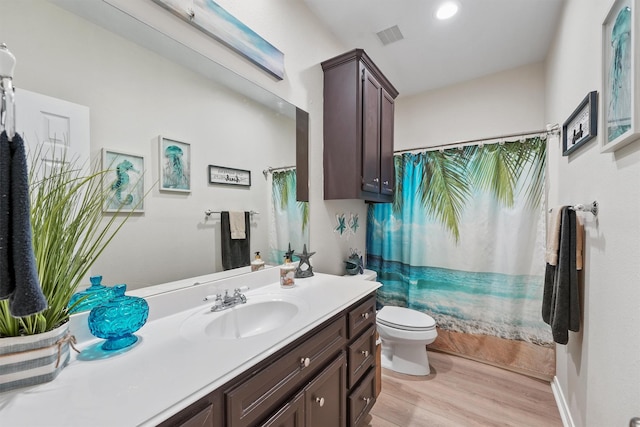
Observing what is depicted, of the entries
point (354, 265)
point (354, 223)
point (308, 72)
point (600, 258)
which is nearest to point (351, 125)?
point (308, 72)

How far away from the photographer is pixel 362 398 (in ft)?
4.47

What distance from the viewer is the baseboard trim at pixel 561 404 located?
4.87 ft

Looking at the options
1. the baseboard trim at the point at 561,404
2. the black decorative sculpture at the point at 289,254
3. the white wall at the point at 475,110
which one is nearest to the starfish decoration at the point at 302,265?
the black decorative sculpture at the point at 289,254

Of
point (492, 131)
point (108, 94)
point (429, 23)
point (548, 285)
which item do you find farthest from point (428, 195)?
point (108, 94)

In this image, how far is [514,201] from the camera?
6.85ft

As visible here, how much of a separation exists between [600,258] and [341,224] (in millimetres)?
1499

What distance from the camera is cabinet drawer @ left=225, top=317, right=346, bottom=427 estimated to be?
2.29ft

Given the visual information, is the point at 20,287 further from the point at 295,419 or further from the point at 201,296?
the point at 295,419

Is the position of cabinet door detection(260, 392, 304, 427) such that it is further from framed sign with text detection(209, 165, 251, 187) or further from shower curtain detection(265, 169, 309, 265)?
framed sign with text detection(209, 165, 251, 187)

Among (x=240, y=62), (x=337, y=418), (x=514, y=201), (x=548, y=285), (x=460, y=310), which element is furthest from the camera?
(x=460, y=310)

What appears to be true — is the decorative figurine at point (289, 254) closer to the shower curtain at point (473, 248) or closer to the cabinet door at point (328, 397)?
the cabinet door at point (328, 397)

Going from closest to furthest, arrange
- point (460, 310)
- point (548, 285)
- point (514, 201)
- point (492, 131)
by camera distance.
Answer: point (548, 285)
point (514, 201)
point (460, 310)
point (492, 131)

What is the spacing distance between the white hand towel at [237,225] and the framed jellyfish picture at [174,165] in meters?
0.26

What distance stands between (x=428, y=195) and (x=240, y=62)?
6.22 feet
